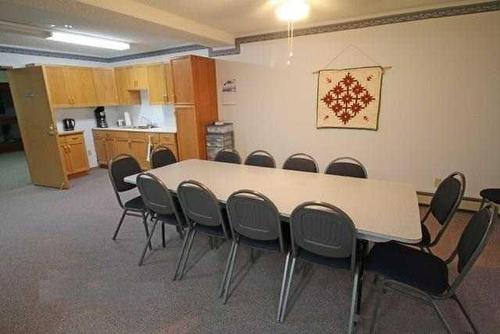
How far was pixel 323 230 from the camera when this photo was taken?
156 centimetres

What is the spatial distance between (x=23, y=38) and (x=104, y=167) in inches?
107

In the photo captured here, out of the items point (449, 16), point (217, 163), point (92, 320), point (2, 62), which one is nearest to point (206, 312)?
point (92, 320)

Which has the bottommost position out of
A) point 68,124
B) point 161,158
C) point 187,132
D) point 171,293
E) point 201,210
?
point 171,293

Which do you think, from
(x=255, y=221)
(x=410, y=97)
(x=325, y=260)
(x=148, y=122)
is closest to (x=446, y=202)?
(x=325, y=260)

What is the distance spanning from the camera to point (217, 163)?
3148 mm

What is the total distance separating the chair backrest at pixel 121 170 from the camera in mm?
2744

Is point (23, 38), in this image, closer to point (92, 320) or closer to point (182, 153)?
point (182, 153)

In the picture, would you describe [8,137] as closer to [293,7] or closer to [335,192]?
[293,7]

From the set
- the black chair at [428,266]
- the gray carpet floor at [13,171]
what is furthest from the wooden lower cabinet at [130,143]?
the black chair at [428,266]

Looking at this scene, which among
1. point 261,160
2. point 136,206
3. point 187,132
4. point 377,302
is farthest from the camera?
point 187,132

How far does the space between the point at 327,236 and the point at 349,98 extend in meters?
2.60

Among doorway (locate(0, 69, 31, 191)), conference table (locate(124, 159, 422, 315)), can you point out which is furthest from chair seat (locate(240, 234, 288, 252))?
doorway (locate(0, 69, 31, 191))

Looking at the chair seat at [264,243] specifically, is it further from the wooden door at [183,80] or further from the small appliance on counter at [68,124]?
the small appliance on counter at [68,124]

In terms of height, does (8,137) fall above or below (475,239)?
below
